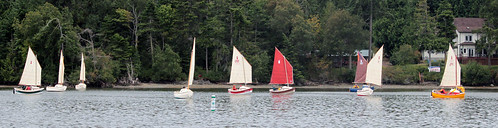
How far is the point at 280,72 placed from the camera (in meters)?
98.2

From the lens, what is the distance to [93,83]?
118438mm

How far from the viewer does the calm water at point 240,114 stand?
51906mm

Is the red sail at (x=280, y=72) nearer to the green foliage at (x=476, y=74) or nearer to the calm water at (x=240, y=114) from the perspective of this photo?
the calm water at (x=240, y=114)

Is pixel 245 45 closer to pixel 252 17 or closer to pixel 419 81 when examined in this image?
pixel 252 17

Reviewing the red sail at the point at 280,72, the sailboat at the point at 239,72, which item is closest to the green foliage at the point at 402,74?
the red sail at the point at 280,72

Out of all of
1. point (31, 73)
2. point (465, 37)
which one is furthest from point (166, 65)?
point (465, 37)

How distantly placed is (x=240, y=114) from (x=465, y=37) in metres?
107

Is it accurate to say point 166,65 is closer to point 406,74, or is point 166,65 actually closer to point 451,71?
point 406,74

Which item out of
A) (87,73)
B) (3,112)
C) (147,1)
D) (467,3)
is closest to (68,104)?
(3,112)

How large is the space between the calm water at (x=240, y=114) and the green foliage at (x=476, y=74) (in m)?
49.7

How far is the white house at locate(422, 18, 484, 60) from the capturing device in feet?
492

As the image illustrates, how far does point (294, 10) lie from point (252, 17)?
8.95 meters

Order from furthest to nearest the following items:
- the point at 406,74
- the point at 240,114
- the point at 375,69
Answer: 1. the point at 406,74
2. the point at 375,69
3. the point at 240,114

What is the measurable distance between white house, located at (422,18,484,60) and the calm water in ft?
247
